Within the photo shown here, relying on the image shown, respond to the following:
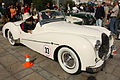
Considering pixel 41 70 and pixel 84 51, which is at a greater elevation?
pixel 84 51

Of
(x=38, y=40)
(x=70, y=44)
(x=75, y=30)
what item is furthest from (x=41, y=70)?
(x=75, y=30)

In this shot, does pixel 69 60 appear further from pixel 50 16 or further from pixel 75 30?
pixel 50 16

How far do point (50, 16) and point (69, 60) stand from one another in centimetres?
202

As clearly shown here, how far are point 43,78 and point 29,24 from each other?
238cm

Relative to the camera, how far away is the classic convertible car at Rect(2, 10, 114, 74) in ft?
8.32

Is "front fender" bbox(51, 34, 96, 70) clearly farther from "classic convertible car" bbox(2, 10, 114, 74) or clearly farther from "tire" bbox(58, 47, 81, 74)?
"tire" bbox(58, 47, 81, 74)

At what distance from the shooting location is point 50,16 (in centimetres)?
415

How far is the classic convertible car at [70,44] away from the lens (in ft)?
8.32

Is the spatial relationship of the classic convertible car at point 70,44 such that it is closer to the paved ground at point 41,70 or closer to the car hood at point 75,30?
the car hood at point 75,30

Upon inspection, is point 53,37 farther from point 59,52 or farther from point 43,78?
point 43,78

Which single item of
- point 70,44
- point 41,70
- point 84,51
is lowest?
point 41,70

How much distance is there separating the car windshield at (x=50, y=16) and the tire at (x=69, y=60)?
4.96ft

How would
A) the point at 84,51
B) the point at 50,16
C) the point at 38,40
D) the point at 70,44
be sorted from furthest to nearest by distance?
the point at 50,16, the point at 38,40, the point at 70,44, the point at 84,51

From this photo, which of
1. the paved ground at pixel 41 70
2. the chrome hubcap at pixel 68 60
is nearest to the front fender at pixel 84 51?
the chrome hubcap at pixel 68 60
